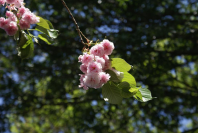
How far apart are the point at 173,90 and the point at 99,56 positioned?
3162 mm

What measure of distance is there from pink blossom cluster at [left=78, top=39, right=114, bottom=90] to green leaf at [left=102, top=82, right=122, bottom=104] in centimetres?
6

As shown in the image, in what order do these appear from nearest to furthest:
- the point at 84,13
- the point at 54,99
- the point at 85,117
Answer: the point at 85,117 < the point at 84,13 < the point at 54,99

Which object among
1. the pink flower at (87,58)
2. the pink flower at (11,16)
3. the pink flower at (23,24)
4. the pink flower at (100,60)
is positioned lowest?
the pink flower at (100,60)

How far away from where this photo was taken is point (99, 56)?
36.1 inches

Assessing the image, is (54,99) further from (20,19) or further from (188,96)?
(20,19)

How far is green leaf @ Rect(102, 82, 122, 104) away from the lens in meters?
0.93

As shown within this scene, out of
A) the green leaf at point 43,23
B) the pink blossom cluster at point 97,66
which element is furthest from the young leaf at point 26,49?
the pink blossom cluster at point 97,66

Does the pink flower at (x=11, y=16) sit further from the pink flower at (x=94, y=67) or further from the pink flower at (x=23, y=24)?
the pink flower at (x=94, y=67)

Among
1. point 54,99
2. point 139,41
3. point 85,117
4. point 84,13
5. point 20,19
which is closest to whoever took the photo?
point 20,19

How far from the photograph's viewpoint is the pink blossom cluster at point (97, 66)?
2.80ft

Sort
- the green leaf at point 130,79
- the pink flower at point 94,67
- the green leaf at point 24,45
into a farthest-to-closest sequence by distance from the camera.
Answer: the green leaf at point 24,45 → the green leaf at point 130,79 → the pink flower at point 94,67

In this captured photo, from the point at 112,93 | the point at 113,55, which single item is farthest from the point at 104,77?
the point at 113,55

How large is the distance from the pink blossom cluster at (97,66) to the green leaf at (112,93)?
6cm

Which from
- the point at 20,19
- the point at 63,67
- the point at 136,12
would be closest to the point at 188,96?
the point at 136,12
